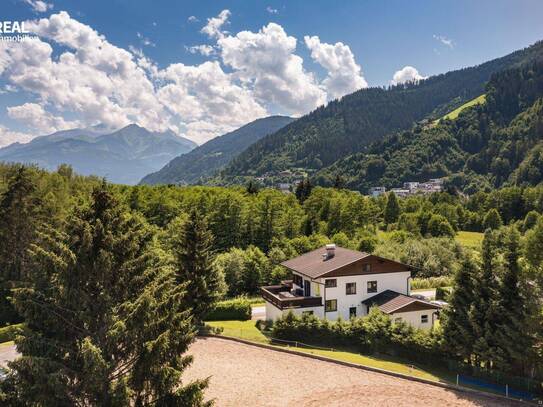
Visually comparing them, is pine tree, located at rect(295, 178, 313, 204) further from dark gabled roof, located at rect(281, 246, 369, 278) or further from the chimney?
the chimney

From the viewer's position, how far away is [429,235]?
262 feet

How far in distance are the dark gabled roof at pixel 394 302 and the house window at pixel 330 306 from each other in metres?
2.87

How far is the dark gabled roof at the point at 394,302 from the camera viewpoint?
112 ft

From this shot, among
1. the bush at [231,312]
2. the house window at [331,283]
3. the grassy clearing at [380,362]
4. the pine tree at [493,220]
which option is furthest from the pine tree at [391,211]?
the grassy clearing at [380,362]

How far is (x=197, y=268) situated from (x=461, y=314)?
64.6 feet

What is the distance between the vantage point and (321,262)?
40406 millimetres

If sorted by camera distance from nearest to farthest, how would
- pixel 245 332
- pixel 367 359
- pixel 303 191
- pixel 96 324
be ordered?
pixel 96 324 → pixel 367 359 → pixel 245 332 → pixel 303 191

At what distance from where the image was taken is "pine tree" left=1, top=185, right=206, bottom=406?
12.3 metres

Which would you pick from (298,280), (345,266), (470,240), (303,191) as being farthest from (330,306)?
(303,191)

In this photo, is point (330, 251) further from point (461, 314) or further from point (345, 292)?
point (461, 314)

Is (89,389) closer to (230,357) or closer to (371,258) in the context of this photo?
(230,357)

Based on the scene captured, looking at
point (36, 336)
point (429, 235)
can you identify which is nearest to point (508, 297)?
point (36, 336)

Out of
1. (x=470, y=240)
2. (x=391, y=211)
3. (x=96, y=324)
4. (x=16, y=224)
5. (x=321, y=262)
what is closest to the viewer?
(x=96, y=324)

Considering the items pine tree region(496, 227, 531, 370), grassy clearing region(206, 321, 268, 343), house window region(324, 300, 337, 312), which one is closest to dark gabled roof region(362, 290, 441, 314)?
house window region(324, 300, 337, 312)
